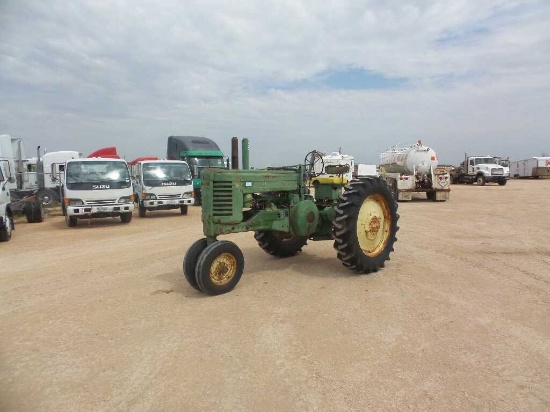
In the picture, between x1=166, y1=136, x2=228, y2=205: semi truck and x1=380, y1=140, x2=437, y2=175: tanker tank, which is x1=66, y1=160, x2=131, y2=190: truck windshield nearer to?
x1=166, y1=136, x2=228, y2=205: semi truck

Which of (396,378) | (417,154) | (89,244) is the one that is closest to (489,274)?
(396,378)

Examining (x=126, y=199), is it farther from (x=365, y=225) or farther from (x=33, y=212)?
(x=365, y=225)

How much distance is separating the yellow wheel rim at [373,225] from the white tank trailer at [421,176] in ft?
40.5

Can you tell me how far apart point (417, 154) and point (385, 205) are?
Result: 13.7m

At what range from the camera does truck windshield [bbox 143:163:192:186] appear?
45.6 ft

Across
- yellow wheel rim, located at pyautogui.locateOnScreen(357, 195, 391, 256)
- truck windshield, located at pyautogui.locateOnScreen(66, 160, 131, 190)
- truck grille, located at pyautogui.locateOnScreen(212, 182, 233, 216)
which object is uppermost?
truck windshield, located at pyautogui.locateOnScreen(66, 160, 131, 190)

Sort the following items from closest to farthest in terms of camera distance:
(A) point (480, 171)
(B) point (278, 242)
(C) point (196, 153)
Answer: (B) point (278, 242) < (C) point (196, 153) < (A) point (480, 171)

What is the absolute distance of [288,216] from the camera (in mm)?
5941

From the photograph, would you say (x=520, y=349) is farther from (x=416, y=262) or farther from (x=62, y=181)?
(x=62, y=181)

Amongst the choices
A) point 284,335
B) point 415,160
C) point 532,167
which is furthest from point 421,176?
point 532,167

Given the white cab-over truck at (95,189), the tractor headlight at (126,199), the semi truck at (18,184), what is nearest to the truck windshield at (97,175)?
the white cab-over truck at (95,189)

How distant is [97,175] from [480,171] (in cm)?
2794

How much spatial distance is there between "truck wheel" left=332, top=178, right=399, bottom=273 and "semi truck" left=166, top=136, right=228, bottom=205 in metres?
11.6

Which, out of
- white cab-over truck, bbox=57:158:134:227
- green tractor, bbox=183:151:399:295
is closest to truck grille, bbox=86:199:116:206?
white cab-over truck, bbox=57:158:134:227
